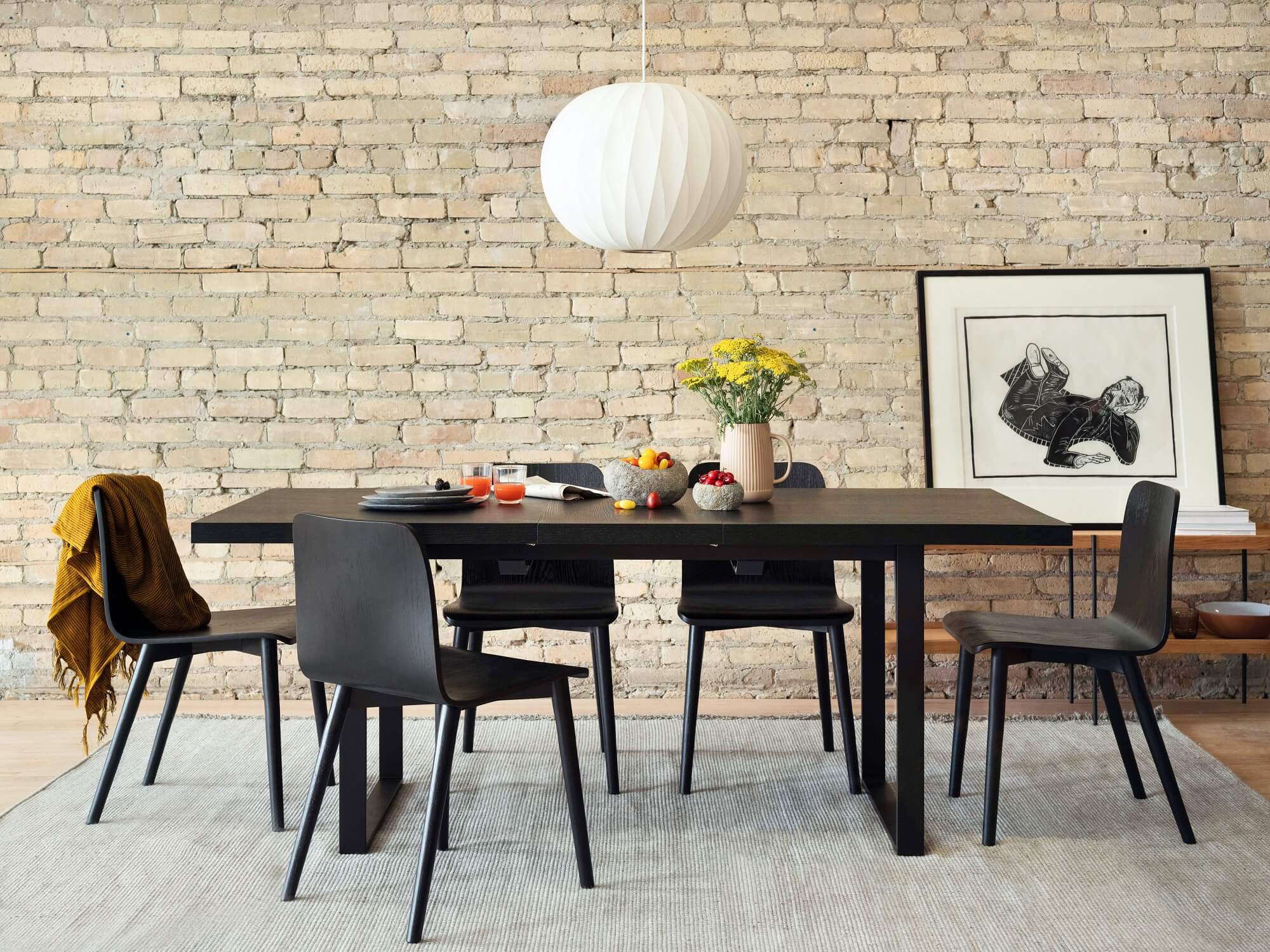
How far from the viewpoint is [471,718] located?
10.8 feet

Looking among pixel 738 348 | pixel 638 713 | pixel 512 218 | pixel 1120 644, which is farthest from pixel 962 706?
pixel 512 218

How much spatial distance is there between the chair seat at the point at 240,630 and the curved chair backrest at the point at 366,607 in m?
0.39

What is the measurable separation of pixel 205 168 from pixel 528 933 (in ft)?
9.39

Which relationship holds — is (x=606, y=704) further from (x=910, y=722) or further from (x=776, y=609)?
(x=910, y=722)

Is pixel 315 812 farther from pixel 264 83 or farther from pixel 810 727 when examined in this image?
pixel 264 83

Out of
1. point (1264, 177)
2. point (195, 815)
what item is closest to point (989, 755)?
point (195, 815)

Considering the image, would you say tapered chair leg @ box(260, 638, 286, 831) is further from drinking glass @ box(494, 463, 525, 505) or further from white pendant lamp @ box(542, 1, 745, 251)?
white pendant lamp @ box(542, 1, 745, 251)

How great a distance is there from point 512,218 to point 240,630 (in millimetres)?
1798

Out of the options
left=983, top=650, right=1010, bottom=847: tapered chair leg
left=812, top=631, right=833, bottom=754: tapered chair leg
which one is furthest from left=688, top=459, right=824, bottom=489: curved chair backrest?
Result: left=983, top=650, right=1010, bottom=847: tapered chair leg

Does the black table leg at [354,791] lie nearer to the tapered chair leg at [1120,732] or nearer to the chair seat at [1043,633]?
the chair seat at [1043,633]

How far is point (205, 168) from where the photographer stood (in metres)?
3.90

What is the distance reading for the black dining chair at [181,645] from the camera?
2648mm

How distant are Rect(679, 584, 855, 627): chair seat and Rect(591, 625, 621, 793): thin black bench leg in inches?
9.0

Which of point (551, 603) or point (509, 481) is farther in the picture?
point (551, 603)
